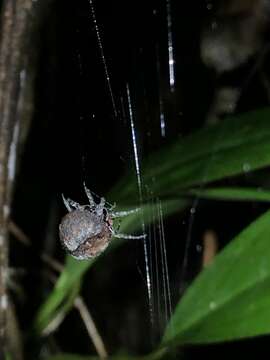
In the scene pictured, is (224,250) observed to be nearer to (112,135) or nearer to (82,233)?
(82,233)

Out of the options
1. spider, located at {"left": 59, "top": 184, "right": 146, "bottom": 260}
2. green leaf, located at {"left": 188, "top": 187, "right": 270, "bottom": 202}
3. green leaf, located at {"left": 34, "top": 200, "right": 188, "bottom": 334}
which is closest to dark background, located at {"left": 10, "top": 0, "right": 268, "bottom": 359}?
green leaf, located at {"left": 34, "top": 200, "right": 188, "bottom": 334}

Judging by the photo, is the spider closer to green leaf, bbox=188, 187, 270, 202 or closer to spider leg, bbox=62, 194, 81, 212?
spider leg, bbox=62, 194, 81, 212

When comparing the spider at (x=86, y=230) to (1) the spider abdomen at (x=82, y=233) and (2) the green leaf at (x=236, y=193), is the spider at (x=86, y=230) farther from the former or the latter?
(2) the green leaf at (x=236, y=193)

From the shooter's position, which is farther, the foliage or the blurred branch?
the blurred branch

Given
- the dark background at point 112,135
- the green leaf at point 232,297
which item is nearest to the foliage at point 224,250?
the green leaf at point 232,297

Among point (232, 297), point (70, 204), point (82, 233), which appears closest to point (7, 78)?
point (70, 204)
